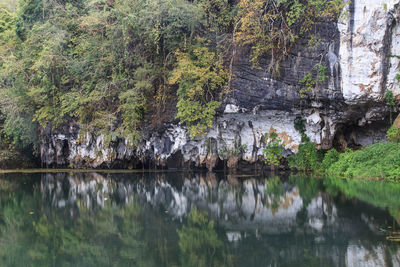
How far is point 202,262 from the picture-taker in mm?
6160

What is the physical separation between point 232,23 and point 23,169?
15590 millimetres

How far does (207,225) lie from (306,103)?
389 inches

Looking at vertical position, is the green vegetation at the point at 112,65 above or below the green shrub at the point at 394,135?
above

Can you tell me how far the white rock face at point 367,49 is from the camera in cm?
1495

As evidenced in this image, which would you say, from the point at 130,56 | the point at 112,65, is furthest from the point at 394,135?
the point at 112,65

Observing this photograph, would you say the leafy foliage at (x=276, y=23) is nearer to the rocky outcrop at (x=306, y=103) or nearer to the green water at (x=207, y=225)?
the rocky outcrop at (x=306, y=103)

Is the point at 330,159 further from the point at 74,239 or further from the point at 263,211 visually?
the point at 74,239

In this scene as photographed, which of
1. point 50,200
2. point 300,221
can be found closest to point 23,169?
point 50,200

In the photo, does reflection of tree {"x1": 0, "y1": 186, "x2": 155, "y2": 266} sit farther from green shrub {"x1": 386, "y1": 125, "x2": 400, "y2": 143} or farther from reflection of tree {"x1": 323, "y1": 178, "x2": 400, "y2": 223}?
green shrub {"x1": 386, "y1": 125, "x2": 400, "y2": 143}

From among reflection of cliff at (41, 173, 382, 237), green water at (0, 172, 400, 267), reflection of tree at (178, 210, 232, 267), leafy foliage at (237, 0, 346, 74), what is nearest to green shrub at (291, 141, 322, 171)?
reflection of cliff at (41, 173, 382, 237)

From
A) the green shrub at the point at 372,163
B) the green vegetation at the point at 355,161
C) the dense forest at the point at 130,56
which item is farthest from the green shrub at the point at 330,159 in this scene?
the dense forest at the point at 130,56

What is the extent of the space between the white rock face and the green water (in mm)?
4100

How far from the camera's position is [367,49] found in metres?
15.2

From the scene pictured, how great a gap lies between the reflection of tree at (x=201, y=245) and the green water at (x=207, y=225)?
0.02 metres
